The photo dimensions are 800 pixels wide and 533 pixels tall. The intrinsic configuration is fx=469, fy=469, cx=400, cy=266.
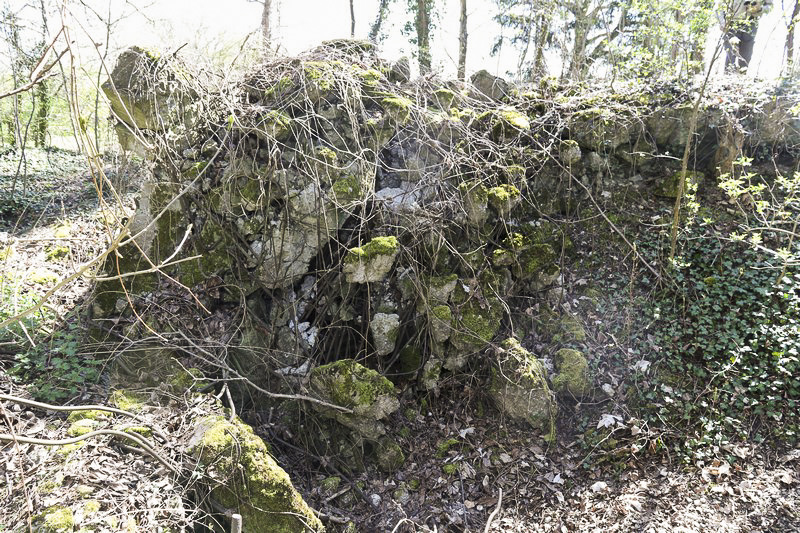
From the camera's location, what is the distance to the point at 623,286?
469 cm

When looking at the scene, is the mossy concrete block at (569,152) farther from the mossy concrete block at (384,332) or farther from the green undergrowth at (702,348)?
the mossy concrete block at (384,332)

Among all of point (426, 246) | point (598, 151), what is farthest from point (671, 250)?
point (426, 246)

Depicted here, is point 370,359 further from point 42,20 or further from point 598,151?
point 42,20

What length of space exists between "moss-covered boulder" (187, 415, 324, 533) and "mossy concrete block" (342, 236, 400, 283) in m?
1.63

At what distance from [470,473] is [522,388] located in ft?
2.66

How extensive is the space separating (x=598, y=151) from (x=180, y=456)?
4.98m

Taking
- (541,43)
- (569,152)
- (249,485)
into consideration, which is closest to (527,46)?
(541,43)

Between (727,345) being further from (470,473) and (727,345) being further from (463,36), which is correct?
(463,36)

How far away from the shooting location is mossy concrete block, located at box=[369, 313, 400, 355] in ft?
13.9

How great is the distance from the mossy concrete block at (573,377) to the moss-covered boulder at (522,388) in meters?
0.14

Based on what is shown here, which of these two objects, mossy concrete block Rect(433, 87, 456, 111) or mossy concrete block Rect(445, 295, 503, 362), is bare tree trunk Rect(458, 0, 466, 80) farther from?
mossy concrete block Rect(445, 295, 503, 362)

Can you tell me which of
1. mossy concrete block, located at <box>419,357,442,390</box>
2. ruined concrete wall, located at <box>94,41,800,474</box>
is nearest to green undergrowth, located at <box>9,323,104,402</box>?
ruined concrete wall, located at <box>94,41,800,474</box>

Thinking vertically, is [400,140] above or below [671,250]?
above

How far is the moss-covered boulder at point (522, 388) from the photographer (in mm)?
3957
